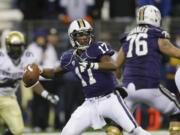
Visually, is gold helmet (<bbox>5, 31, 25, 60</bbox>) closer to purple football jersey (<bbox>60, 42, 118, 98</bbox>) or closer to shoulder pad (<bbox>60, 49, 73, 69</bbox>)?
shoulder pad (<bbox>60, 49, 73, 69</bbox>)

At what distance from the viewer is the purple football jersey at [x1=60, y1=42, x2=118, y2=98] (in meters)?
6.66

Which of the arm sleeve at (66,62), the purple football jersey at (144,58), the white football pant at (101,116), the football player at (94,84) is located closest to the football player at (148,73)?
the purple football jersey at (144,58)

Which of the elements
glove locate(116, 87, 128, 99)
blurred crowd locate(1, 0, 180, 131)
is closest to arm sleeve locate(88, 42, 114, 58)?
glove locate(116, 87, 128, 99)

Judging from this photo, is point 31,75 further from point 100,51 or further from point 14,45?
point 14,45

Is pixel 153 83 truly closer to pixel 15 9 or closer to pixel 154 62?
pixel 154 62

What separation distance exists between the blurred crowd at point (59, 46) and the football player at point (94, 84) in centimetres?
291

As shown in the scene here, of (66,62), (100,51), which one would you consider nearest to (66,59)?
(66,62)

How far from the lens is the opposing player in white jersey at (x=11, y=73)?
788 centimetres

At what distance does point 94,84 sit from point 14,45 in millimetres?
1643

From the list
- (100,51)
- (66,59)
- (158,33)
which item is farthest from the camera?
(158,33)

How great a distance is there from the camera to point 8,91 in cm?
800

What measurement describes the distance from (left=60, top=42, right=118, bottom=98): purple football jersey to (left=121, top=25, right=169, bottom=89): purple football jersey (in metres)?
0.45

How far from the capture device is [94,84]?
22.1ft

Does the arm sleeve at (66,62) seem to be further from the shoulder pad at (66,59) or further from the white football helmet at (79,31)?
the white football helmet at (79,31)
